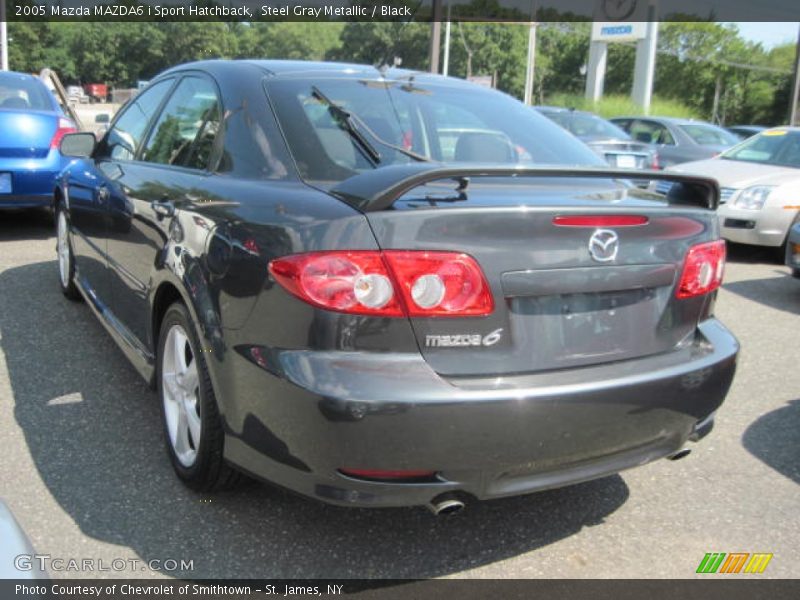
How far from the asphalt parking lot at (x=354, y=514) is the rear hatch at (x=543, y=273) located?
74cm

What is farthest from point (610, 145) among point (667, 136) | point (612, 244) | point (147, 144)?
point (612, 244)

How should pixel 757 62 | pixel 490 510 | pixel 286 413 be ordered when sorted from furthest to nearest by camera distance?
pixel 757 62
pixel 490 510
pixel 286 413

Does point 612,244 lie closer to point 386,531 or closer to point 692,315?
point 692,315

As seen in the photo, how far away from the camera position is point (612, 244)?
2295mm

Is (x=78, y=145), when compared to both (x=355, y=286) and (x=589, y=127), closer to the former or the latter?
(x=355, y=286)

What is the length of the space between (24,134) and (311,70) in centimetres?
489

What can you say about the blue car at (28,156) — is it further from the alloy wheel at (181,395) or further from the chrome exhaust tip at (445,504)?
the chrome exhaust tip at (445,504)

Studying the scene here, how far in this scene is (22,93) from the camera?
7.76 m

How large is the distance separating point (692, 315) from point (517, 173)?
0.83 meters

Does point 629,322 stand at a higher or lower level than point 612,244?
lower

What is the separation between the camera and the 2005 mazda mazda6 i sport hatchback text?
208cm

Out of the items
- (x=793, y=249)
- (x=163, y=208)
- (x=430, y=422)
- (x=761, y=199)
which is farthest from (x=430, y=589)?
(x=761, y=199)

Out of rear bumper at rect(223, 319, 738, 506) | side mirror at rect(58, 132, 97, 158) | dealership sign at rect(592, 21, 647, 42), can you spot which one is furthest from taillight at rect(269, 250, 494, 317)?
→ dealership sign at rect(592, 21, 647, 42)

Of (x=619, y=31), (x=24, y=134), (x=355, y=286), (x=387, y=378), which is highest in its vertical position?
(x=619, y=31)
